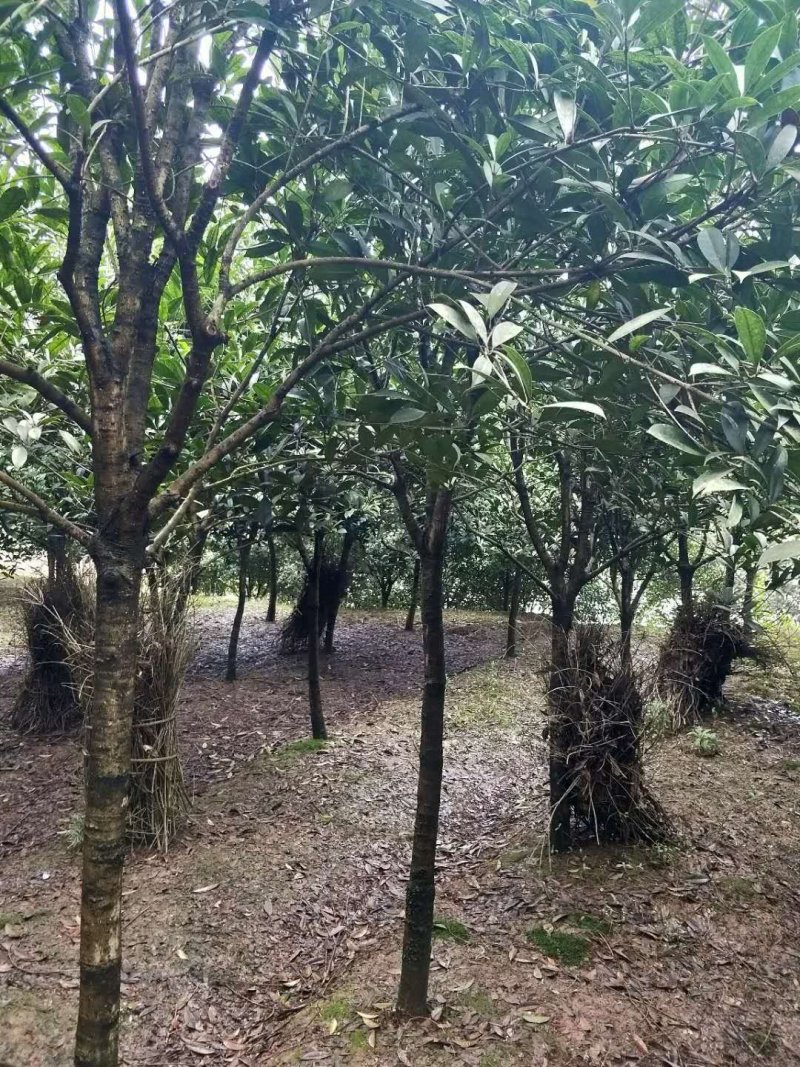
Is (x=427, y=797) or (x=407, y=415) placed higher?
(x=407, y=415)

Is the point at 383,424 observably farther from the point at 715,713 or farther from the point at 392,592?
the point at 392,592

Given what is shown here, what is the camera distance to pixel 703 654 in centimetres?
524

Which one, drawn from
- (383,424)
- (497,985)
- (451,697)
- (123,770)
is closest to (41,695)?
(451,697)

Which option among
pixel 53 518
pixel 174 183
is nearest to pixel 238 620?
pixel 53 518

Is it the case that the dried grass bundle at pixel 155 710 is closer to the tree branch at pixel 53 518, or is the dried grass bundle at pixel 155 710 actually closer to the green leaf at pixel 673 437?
the tree branch at pixel 53 518

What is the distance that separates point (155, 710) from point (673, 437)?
311 cm

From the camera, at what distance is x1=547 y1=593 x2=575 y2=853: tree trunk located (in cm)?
320

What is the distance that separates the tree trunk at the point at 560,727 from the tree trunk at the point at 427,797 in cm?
105

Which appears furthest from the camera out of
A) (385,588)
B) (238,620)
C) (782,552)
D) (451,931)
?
(385,588)

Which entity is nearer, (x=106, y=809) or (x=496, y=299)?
(x=496, y=299)

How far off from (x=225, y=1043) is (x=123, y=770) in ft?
5.13

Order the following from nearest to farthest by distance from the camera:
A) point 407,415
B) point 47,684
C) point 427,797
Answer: point 407,415 < point 427,797 < point 47,684

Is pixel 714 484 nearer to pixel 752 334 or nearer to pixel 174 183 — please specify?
pixel 752 334

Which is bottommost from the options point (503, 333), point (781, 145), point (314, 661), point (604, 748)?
point (604, 748)
